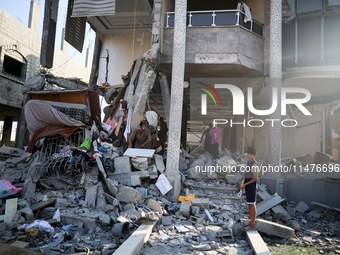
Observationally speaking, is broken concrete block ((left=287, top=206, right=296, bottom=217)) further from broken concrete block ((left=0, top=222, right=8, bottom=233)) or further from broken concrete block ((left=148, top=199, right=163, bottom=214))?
broken concrete block ((left=0, top=222, right=8, bottom=233))

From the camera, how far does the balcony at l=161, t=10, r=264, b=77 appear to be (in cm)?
963

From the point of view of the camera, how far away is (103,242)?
498cm

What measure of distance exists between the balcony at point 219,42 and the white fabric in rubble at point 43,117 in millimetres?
4169

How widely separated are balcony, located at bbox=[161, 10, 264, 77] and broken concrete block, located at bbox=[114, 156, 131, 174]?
162 inches

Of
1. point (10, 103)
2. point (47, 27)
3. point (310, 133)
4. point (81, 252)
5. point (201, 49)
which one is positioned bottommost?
point (81, 252)

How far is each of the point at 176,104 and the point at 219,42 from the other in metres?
3.19

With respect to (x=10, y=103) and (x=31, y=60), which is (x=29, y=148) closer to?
(x=10, y=103)

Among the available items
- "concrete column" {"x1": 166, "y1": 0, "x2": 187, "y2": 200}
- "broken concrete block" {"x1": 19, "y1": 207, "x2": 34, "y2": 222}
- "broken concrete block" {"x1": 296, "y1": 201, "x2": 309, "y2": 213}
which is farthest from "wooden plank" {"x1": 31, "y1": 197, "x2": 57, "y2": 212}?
"broken concrete block" {"x1": 296, "y1": 201, "x2": 309, "y2": 213}

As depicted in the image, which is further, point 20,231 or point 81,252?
point 20,231

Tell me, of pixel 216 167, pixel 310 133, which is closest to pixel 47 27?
pixel 216 167

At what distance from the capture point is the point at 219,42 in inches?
382

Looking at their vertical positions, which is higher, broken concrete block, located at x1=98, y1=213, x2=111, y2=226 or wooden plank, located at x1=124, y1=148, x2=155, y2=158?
wooden plank, located at x1=124, y1=148, x2=155, y2=158

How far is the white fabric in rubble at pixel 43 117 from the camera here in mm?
9023

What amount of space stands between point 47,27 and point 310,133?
1542cm
